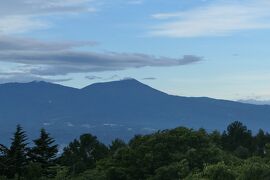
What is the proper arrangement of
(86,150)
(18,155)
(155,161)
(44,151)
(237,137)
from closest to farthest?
(155,161), (18,155), (44,151), (86,150), (237,137)

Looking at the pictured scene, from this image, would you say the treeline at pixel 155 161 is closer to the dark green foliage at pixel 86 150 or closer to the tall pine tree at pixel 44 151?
the tall pine tree at pixel 44 151

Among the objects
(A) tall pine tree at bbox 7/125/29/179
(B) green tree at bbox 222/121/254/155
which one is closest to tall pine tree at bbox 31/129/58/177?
(A) tall pine tree at bbox 7/125/29/179

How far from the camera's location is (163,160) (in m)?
34.3

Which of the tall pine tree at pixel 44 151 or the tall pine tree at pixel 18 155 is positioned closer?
the tall pine tree at pixel 18 155

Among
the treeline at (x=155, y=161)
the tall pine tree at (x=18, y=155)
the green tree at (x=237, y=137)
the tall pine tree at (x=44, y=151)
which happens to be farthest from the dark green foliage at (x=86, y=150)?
the tall pine tree at (x=18, y=155)

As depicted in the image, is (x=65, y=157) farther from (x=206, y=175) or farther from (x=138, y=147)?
(x=206, y=175)

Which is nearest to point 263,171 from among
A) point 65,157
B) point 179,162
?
point 179,162

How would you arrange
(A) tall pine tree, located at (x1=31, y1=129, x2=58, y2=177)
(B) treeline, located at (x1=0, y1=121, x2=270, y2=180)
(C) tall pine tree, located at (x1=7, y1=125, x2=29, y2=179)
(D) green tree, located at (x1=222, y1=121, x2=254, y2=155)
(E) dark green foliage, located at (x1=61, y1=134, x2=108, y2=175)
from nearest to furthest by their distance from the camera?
(B) treeline, located at (x1=0, y1=121, x2=270, y2=180), (C) tall pine tree, located at (x1=7, y1=125, x2=29, y2=179), (A) tall pine tree, located at (x1=31, y1=129, x2=58, y2=177), (E) dark green foliage, located at (x1=61, y1=134, x2=108, y2=175), (D) green tree, located at (x1=222, y1=121, x2=254, y2=155)

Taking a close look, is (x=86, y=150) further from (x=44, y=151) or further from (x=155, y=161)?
(x=155, y=161)

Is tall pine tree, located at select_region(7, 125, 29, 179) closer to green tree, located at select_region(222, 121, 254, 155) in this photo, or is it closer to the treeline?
the treeline

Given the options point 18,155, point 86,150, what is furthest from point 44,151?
point 86,150

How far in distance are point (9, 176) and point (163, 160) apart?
1099cm

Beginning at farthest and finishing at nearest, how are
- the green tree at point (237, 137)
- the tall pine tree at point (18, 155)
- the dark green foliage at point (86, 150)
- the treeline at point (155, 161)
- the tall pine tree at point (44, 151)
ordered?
the green tree at point (237, 137), the dark green foliage at point (86, 150), the tall pine tree at point (44, 151), the tall pine tree at point (18, 155), the treeline at point (155, 161)

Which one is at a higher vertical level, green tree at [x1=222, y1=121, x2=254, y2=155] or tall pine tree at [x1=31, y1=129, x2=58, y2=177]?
green tree at [x1=222, y1=121, x2=254, y2=155]
